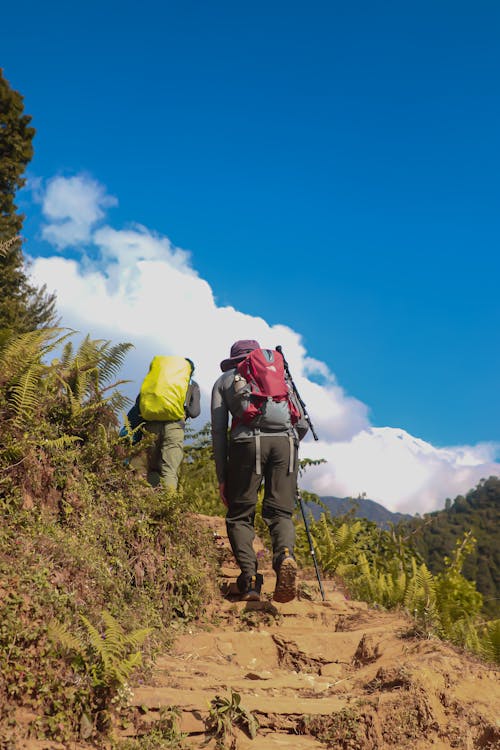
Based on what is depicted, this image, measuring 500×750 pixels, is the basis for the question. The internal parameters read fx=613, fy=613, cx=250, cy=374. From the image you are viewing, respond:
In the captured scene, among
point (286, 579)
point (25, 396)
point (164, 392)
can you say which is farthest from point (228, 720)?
point (164, 392)

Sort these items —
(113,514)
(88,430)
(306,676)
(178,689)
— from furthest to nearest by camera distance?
1. (88,430)
2. (113,514)
3. (306,676)
4. (178,689)

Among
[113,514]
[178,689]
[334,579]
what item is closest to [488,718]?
[178,689]

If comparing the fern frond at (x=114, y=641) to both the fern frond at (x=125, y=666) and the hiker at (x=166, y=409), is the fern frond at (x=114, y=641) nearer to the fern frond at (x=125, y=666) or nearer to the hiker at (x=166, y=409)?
the fern frond at (x=125, y=666)

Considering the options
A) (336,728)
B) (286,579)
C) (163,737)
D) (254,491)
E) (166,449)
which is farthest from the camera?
(166,449)

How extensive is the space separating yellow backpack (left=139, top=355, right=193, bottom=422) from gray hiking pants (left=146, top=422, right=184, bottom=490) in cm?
11

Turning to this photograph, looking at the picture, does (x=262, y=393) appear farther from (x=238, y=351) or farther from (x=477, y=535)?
(x=477, y=535)

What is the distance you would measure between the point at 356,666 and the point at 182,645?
4.57 ft

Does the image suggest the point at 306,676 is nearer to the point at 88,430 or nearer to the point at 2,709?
the point at 2,709

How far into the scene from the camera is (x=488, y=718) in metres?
3.55

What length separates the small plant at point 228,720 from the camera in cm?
339

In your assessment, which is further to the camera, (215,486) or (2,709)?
(215,486)

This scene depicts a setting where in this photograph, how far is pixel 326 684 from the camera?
4.46m

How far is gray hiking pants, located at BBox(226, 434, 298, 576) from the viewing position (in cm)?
601

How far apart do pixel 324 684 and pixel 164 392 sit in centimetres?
370
